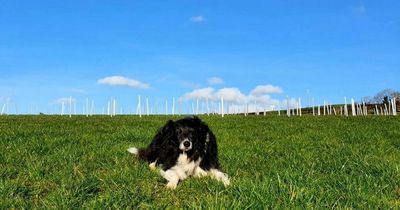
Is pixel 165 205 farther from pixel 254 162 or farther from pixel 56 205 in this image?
pixel 254 162

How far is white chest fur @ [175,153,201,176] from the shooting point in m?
8.55

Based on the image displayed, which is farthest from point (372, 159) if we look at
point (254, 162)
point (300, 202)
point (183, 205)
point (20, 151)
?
point (20, 151)

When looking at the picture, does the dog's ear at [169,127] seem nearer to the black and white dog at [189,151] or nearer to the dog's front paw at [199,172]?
the black and white dog at [189,151]

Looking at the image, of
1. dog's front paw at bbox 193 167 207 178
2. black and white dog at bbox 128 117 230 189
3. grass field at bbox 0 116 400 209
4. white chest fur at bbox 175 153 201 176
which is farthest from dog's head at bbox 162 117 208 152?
grass field at bbox 0 116 400 209

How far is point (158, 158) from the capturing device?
9430 millimetres

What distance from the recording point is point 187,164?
28.2 ft

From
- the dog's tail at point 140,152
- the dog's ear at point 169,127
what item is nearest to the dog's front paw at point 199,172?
the dog's ear at point 169,127

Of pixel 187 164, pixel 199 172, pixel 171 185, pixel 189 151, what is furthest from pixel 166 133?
pixel 171 185

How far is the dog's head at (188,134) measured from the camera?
27.7 ft

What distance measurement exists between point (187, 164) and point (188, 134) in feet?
1.82

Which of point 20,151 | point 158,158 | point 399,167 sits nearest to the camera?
point 399,167

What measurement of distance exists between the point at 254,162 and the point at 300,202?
4.07 metres

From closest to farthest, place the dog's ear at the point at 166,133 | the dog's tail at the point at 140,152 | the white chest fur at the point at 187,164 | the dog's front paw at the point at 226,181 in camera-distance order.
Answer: the dog's front paw at the point at 226,181
the white chest fur at the point at 187,164
the dog's ear at the point at 166,133
the dog's tail at the point at 140,152

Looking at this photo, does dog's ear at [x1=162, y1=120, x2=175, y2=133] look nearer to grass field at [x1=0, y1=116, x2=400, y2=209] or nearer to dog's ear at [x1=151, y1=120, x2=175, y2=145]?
dog's ear at [x1=151, y1=120, x2=175, y2=145]
